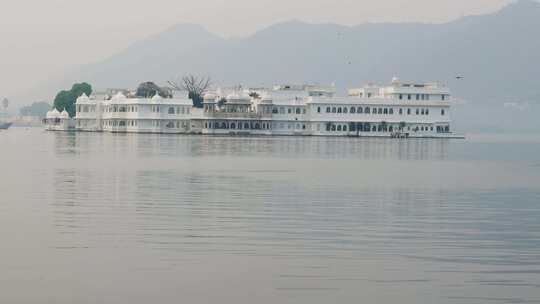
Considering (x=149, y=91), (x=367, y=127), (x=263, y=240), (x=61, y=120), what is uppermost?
(x=149, y=91)

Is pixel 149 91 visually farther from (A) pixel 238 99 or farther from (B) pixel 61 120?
(A) pixel 238 99

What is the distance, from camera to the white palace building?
3957 inches

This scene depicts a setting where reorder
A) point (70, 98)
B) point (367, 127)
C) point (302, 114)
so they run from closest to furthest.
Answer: point (367, 127) → point (302, 114) → point (70, 98)

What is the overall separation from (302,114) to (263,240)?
85.2 metres

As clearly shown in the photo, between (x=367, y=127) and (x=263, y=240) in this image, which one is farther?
(x=367, y=127)

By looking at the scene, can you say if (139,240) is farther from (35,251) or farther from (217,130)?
(217,130)

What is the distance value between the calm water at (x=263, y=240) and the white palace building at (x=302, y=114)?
66.9 m

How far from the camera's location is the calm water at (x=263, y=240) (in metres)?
13.2

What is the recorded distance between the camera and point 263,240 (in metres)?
17.5

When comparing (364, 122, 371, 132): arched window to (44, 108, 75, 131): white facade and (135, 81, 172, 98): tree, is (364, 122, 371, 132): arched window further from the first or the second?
(44, 108, 75, 131): white facade

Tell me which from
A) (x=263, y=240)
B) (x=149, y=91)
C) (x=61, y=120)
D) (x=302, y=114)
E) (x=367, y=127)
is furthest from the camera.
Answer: (x=149, y=91)

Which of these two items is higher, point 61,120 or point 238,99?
point 238,99

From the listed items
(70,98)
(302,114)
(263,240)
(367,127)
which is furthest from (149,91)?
(263,240)

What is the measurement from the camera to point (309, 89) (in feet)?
355
